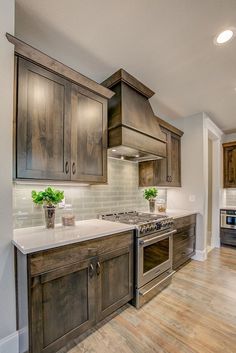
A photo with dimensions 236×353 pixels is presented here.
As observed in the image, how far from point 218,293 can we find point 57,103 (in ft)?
10.0

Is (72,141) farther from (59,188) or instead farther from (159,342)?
(159,342)

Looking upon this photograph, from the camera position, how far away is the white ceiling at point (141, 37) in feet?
5.10

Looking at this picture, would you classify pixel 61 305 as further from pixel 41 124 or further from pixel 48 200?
pixel 41 124

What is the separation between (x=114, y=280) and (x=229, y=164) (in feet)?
13.8

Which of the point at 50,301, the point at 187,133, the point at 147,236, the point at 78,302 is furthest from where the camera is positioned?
the point at 187,133

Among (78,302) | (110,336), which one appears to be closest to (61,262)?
(78,302)

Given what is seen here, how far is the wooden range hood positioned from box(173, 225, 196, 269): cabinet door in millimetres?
1475

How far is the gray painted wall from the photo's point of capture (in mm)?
1484

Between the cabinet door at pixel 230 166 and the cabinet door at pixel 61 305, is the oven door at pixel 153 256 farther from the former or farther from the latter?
the cabinet door at pixel 230 166

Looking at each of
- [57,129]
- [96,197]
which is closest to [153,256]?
[96,197]

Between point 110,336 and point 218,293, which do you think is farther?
point 218,293

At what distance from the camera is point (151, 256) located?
2320 mm

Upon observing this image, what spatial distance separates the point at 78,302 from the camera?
1625 millimetres

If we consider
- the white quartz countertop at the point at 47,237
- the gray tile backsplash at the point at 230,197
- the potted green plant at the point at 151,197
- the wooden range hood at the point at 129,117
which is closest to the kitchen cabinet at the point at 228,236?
the gray tile backsplash at the point at 230,197
